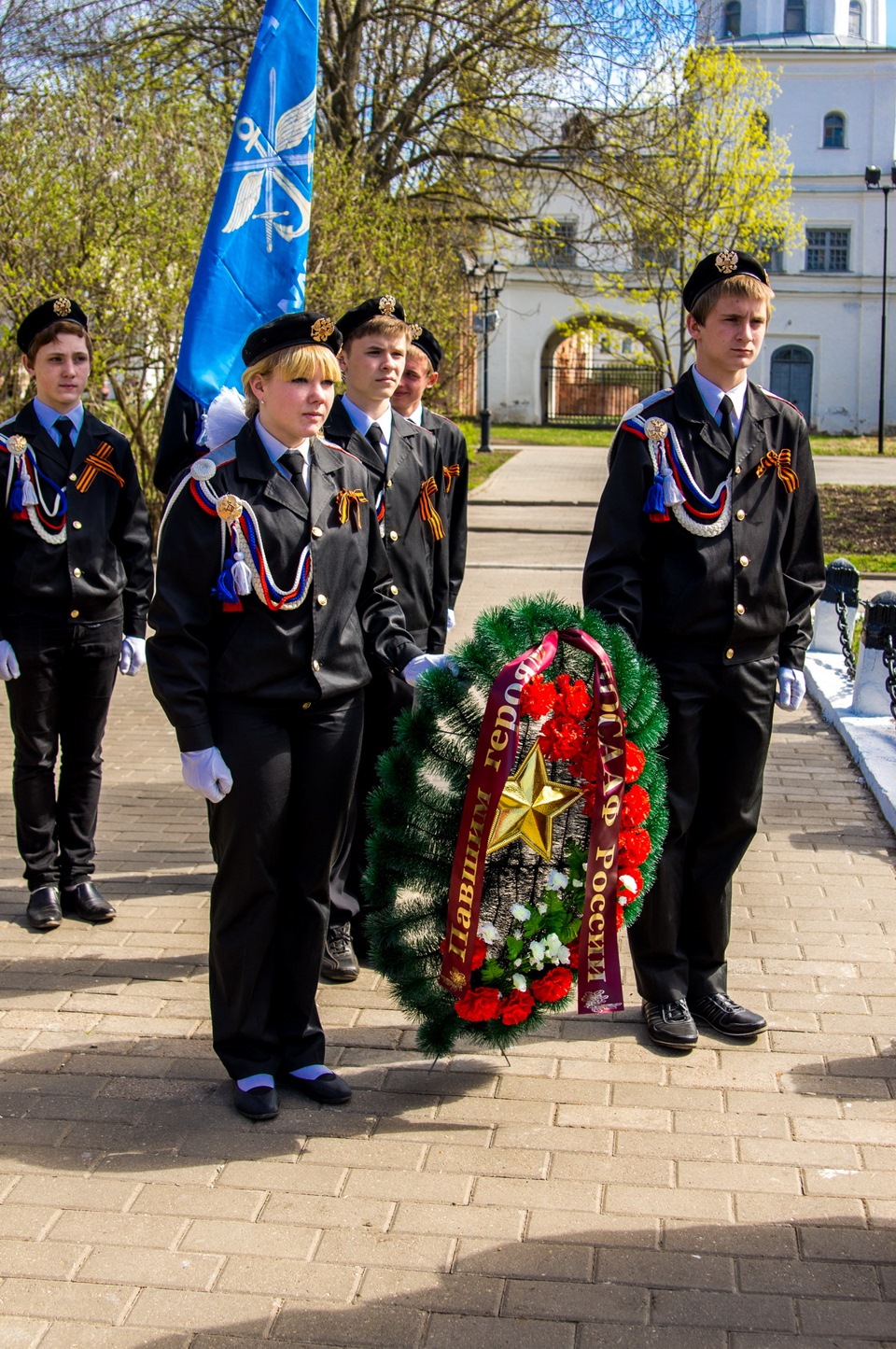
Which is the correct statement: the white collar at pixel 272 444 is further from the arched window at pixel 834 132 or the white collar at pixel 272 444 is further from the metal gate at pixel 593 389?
the arched window at pixel 834 132

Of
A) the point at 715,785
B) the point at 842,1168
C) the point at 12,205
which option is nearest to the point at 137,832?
the point at 715,785

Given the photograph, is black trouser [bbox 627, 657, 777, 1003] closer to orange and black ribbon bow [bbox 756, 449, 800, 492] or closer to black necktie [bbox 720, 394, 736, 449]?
orange and black ribbon bow [bbox 756, 449, 800, 492]

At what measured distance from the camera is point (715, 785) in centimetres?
425

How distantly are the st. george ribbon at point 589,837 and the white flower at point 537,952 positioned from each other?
0.35 ft

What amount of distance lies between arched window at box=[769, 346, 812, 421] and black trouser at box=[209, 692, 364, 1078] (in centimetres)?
4581

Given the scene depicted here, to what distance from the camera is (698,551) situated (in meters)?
4.09

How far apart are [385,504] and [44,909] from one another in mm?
1962

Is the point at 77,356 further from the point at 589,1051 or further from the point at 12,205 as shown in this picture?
the point at 12,205

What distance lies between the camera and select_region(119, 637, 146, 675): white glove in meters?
5.29

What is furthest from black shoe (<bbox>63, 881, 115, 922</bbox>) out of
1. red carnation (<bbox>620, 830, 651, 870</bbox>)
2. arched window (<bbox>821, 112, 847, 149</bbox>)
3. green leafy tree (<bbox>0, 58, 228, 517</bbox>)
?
arched window (<bbox>821, 112, 847, 149</bbox>)

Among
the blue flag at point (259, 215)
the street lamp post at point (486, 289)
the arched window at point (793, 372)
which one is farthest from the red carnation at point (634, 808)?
the arched window at point (793, 372)

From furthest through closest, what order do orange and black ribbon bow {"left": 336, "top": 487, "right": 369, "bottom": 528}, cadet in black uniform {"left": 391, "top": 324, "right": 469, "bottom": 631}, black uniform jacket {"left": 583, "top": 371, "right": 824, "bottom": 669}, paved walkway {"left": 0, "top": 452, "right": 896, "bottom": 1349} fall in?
cadet in black uniform {"left": 391, "top": 324, "right": 469, "bottom": 631} < black uniform jacket {"left": 583, "top": 371, "right": 824, "bottom": 669} < orange and black ribbon bow {"left": 336, "top": 487, "right": 369, "bottom": 528} < paved walkway {"left": 0, "top": 452, "right": 896, "bottom": 1349}

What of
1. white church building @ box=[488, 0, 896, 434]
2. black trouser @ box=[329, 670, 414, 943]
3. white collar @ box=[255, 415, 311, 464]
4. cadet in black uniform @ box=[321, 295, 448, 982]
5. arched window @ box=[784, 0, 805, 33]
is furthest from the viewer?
arched window @ box=[784, 0, 805, 33]

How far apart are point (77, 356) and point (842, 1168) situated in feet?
12.2
